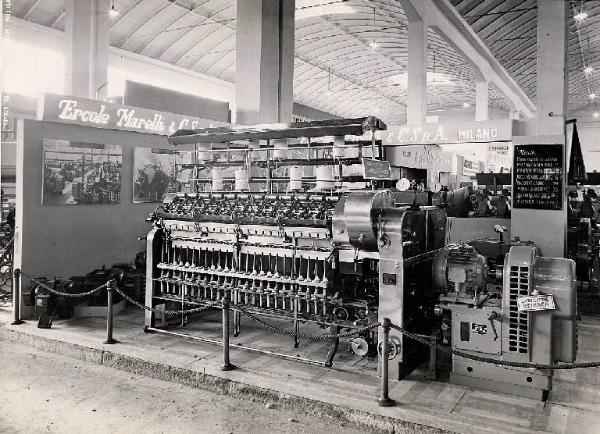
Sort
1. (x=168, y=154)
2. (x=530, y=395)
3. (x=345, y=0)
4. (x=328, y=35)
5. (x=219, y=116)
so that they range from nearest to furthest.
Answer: (x=530, y=395), (x=168, y=154), (x=219, y=116), (x=345, y=0), (x=328, y=35)

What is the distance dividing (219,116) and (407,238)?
268 inches

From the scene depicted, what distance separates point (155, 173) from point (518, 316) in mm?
6394

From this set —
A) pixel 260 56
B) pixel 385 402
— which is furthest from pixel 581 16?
pixel 260 56

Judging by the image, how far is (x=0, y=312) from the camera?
7133mm

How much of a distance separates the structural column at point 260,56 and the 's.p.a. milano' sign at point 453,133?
2354 mm

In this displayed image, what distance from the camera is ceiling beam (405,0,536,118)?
11.4 meters

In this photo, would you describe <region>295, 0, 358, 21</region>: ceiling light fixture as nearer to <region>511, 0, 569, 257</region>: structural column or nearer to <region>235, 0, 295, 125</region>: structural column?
<region>235, 0, 295, 125</region>: structural column

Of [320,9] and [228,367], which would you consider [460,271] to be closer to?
[228,367]

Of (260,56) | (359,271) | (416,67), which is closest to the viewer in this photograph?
(359,271)

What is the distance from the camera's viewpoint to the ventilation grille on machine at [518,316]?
433cm

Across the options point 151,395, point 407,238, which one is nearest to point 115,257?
point 151,395

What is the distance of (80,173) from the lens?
24.6ft

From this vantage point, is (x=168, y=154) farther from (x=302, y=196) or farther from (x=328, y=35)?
(x=328, y=35)

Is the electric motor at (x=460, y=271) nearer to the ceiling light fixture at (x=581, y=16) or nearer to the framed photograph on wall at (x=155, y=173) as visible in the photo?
the ceiling light fixture at (x=581, y=16)
